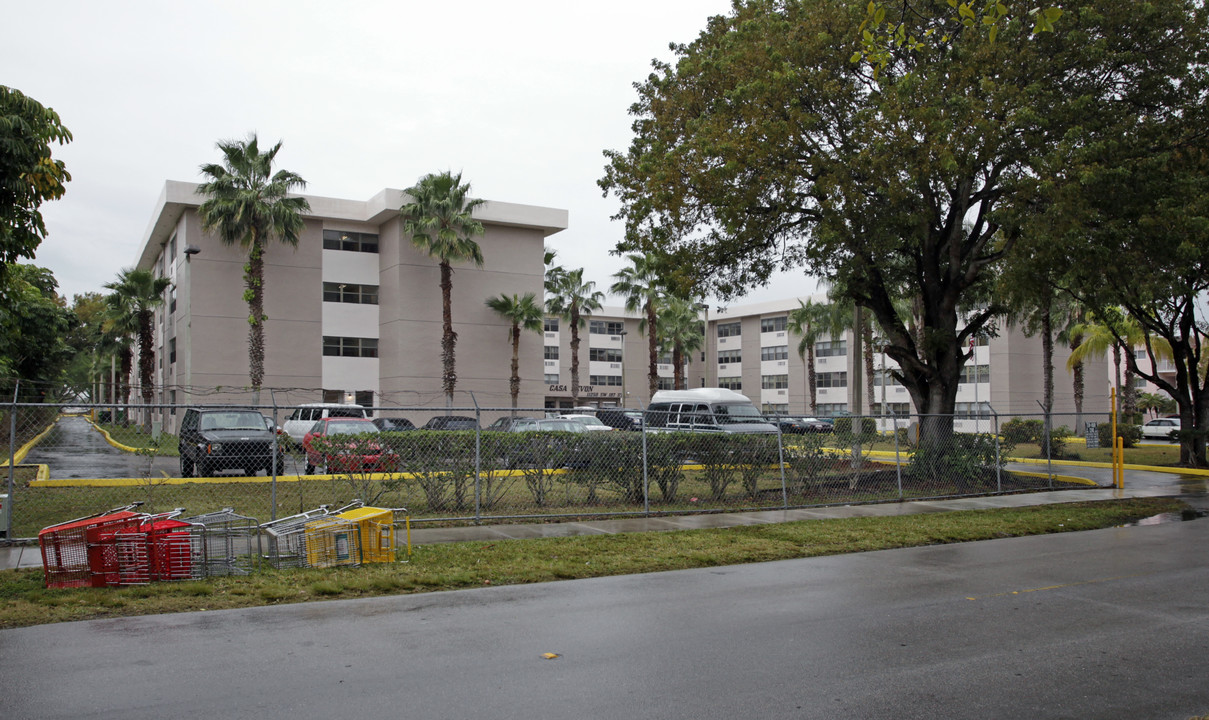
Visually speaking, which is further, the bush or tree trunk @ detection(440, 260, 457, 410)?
tree trunk @ detection(440, 260, 457, 410)

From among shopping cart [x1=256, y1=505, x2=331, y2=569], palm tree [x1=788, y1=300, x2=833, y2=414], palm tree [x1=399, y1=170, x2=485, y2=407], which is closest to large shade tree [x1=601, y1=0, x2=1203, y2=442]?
shopping cart [x1=256, y1=505, x2=331, y2=569]

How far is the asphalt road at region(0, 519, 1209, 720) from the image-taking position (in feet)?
16.8

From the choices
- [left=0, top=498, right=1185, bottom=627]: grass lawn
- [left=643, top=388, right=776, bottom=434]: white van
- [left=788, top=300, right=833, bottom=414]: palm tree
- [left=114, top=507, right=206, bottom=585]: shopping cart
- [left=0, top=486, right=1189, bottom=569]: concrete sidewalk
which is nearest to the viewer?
[left=0, top=498, right=1185, bottom=627]: grass lawn

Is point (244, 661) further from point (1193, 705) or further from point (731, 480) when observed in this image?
point (731, 480)

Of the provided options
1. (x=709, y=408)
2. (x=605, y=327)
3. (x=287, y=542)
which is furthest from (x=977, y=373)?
(x=287, y=542)

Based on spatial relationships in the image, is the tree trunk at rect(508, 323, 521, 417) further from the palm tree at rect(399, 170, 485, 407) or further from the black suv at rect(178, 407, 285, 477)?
the black suv at rect(178, 407, 285, 477)

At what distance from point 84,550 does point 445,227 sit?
30.7 meters

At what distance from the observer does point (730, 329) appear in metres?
75.2

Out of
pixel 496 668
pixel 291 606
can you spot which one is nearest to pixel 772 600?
pixel 496 668

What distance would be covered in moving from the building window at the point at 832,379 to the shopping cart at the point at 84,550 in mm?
60699

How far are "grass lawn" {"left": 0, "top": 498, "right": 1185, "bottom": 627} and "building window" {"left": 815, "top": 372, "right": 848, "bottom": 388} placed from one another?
50887mm

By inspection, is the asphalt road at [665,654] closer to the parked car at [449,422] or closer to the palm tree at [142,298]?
the parked car at [449,422]

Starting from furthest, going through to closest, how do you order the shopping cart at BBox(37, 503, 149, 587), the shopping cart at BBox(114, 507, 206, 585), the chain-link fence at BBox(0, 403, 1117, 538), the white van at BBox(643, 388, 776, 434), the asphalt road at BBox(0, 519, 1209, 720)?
1. the white van at BBox(643, 388, 776, 434)
2. the chain-link fence at BBox(0, 403, 1117, 538)
3. the shopping cart at BBox(114, 507, 206, 585)
4. the shopping cart at BBox(37, 503, 149, 587)
5. the asphalt road at BBox(0, 519, 1209, 720)

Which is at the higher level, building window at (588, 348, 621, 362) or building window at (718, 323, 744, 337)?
building window at (718, 323, 744, 337)
